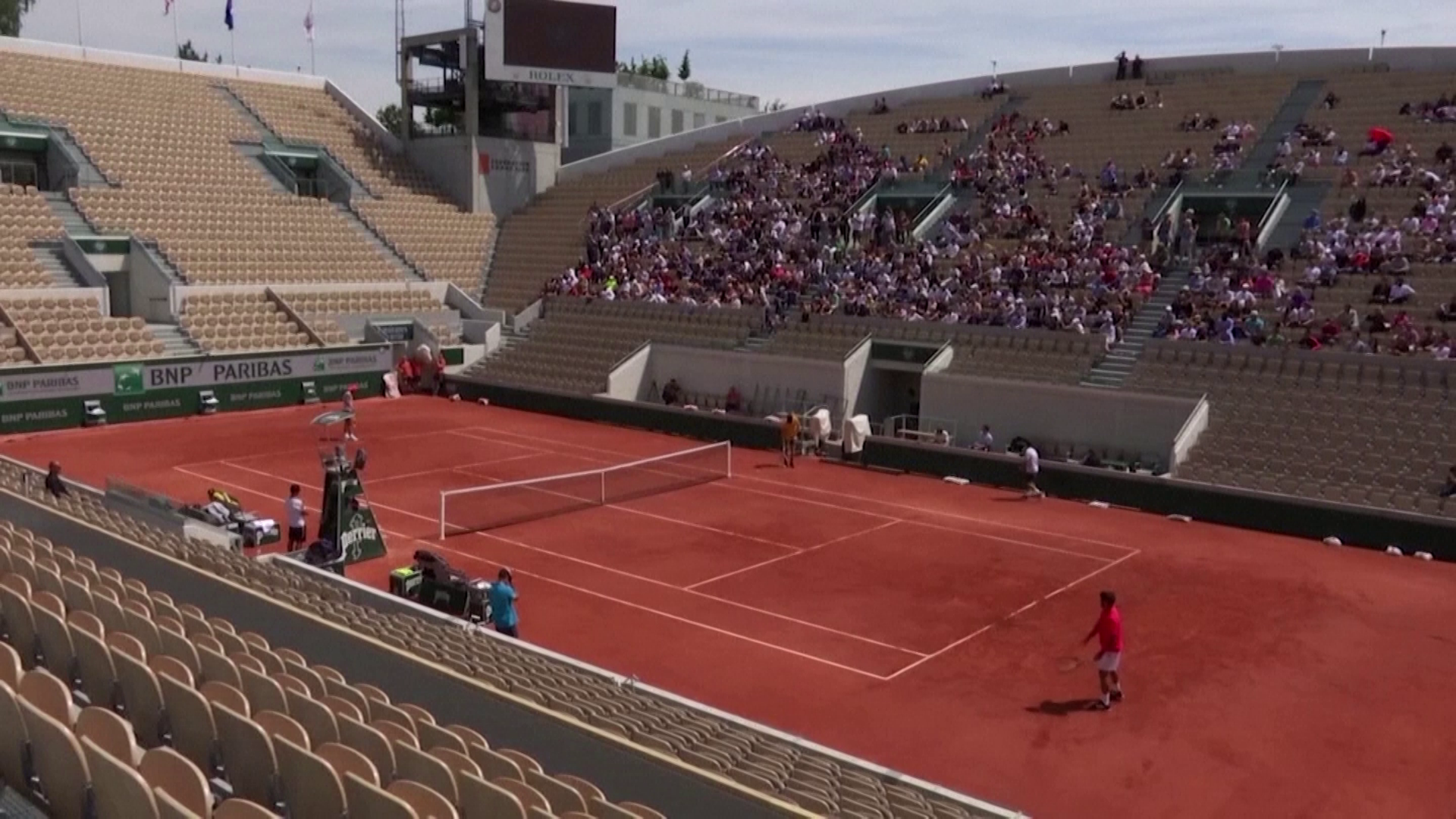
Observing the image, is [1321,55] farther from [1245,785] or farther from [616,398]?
[1245,785]

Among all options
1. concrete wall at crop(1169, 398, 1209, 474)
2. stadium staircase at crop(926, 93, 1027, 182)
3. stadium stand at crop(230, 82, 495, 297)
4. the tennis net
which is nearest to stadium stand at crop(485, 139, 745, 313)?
stadium stand at crop(230, 82, 495, 297)

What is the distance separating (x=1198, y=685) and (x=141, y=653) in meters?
12.3

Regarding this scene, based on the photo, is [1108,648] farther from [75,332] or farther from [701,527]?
[75,332]

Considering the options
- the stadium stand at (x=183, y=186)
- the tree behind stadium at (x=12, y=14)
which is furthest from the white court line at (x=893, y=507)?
the tree behind stadium at (x=12, y=14)

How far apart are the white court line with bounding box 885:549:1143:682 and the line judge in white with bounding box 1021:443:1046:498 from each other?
4623mm

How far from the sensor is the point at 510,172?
172 feet

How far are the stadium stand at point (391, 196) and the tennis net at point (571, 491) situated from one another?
69.4 ft

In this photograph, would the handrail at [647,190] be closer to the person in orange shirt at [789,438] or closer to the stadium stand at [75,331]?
the stadium stand at [75,331]

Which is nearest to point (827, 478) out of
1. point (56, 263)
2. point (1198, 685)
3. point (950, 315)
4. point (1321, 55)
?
point (950, 315)

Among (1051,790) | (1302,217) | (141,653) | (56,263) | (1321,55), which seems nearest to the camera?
(141,653)

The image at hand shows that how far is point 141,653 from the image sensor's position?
26.6ft

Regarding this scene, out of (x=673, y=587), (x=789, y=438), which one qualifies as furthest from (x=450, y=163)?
(x=673, y=587)

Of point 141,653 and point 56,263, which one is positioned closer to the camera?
point 141,653

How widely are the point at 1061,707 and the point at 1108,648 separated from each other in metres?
0.94
